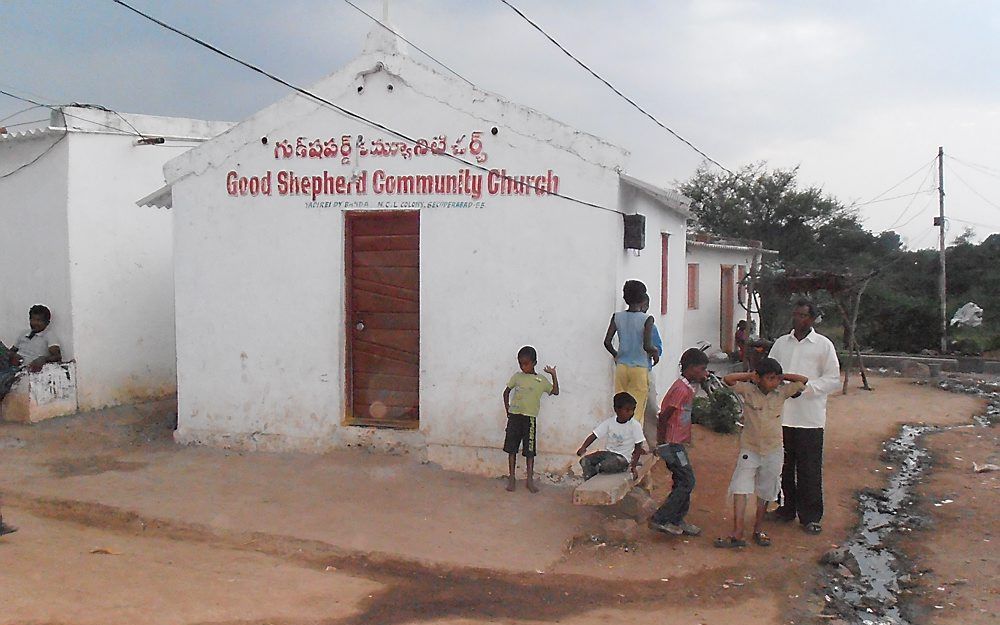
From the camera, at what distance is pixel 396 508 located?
7305 millimetres

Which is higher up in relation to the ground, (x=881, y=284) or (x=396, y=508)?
(x=881, y=284)

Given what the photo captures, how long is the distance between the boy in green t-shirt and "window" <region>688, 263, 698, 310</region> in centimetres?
1012

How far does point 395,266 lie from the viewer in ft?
28.2

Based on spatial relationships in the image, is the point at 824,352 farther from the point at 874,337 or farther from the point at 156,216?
the point at 874,337

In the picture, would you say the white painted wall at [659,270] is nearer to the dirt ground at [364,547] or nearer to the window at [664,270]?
the window at [664,270]

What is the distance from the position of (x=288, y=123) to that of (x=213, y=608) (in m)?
5.28

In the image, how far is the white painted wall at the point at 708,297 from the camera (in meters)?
17.2

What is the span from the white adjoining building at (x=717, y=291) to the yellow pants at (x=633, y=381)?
8.58 meters

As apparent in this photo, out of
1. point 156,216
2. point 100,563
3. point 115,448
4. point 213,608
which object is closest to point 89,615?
point 213,608

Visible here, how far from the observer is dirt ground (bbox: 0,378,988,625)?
205 inches

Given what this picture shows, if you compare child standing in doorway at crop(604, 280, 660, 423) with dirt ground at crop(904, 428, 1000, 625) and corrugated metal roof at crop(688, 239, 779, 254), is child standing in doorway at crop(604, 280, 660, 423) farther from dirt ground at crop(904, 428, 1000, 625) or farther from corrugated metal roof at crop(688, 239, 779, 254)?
corrugated metal roof at crop(688, 239, 779, 254)

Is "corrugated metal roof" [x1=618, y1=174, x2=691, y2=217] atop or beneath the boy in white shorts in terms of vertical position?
atop

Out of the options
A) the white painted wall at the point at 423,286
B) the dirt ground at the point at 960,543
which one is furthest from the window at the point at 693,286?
the white painted wall at the point at 423,286

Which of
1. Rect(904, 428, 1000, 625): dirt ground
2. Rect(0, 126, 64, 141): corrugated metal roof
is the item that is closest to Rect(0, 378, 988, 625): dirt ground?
Rect(904, 428, 1000, 625): dirt ground
